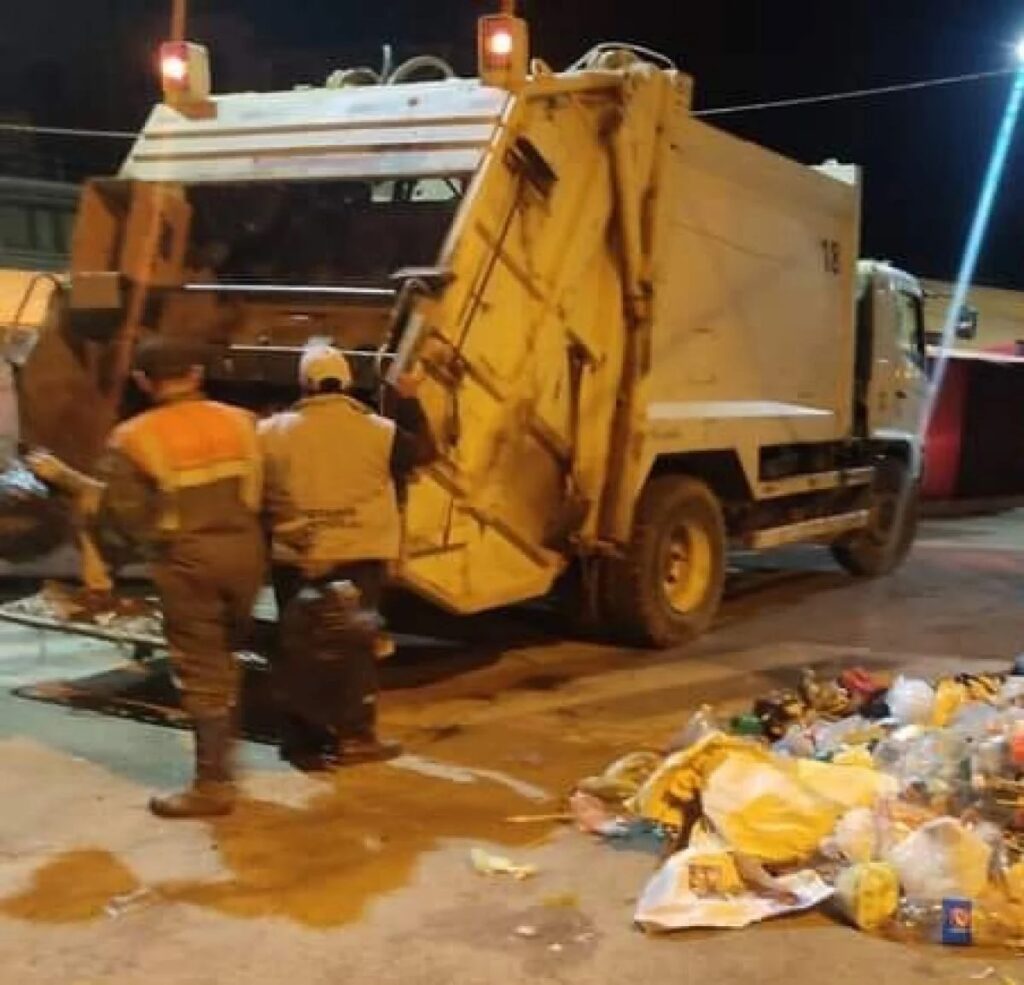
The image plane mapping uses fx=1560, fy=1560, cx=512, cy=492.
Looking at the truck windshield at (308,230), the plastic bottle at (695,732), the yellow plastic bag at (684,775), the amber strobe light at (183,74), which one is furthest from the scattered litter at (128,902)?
the amber strobe light at (183,74)

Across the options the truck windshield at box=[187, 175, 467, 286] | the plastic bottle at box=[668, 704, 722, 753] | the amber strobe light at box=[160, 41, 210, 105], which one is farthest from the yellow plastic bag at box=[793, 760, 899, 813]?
the amber strobe light at box=[160, 41, 210, 105]

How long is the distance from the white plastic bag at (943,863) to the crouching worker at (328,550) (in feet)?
7.46

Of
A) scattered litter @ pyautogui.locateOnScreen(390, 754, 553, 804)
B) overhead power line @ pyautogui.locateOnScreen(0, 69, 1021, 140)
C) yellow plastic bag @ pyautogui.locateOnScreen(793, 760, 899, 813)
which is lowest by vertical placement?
scattered litter @ pyautogui.locateOnScreen(390, 754, 553, 804)

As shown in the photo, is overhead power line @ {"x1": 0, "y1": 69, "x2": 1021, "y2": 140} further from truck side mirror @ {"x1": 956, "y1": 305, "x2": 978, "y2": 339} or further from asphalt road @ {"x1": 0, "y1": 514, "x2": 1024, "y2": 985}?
asphalt road @ {"x1": 0, "y1": 514, "x2": 1024, "y2": 985}

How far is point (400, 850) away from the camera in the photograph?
5105mm

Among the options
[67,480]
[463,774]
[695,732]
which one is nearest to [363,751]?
[463,774]

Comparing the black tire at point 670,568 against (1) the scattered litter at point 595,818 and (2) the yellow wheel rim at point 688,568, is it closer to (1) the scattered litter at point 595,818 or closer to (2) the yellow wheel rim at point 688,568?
(2) the yellow wheel rim at point 688,568

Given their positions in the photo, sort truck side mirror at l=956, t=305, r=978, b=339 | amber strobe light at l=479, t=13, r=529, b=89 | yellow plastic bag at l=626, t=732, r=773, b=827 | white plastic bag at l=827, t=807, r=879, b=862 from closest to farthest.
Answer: white plastic bag at l=827, t=807, r=879, b=862 < yellow plastic bag at l=626, t=732, r=773, b=827 < amber strobe light at l=479, t=13, r=529, b=89 < truck side mirror at l=956, t=305, r=978, b=339

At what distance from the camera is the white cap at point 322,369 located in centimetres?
598

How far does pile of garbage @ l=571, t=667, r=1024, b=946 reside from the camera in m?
4.44

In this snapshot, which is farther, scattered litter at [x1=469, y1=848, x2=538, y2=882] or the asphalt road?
scattered litter at [x1=469, y1=848, x2=538, y2=882]

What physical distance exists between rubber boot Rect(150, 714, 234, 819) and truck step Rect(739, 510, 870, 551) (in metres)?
4.97

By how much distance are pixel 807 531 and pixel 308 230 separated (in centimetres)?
411

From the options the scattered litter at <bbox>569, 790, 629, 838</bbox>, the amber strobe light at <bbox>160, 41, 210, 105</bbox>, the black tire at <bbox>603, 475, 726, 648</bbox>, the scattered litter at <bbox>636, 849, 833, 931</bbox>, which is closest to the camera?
the scattered litter at <bbox>636, 849, 833, 931</bbox>
